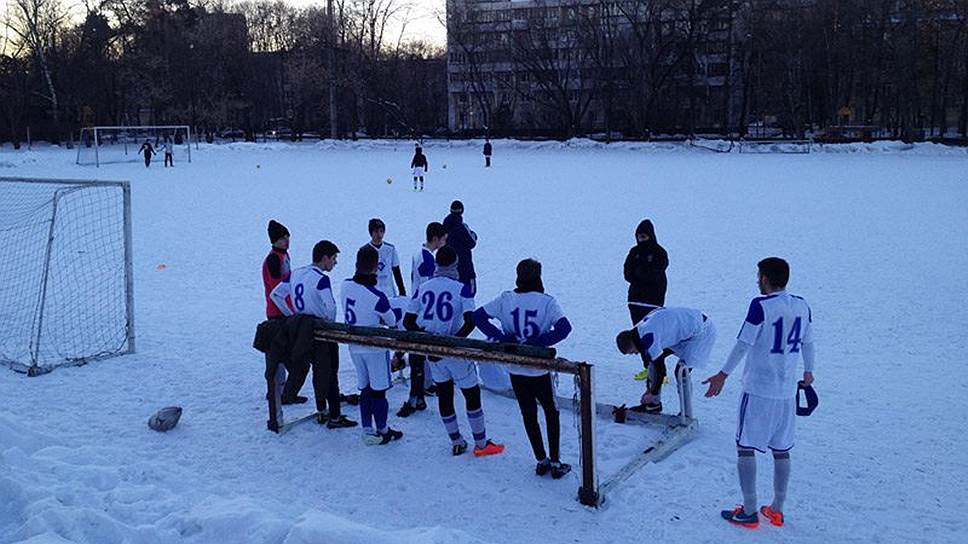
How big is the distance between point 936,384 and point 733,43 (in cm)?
6575

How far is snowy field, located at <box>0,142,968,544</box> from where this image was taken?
5.38 m

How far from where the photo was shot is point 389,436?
22.9 ft

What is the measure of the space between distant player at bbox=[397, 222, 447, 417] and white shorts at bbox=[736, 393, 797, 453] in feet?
10.8

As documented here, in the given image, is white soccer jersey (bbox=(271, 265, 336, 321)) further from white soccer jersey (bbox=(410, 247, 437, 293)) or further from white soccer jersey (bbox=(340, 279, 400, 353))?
white soccer jersey (bbox=(410, 247, 437, 293))

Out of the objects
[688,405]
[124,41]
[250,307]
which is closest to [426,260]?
[688,405]

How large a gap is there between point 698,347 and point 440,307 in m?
2.11

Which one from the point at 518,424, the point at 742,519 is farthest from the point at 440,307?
the point at 742,519

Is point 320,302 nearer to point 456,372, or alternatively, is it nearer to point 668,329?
point 456,372

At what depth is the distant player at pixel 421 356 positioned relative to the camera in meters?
7.78

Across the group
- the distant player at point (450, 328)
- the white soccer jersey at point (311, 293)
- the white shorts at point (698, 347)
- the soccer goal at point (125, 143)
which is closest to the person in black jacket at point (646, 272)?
the white shorts at point (698, 347)

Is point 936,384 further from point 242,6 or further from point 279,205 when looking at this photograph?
point 242,6

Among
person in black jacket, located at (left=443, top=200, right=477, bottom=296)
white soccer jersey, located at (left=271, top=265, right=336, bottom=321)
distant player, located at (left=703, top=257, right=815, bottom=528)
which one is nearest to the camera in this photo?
distant player, located at (left=703, top=257, right=815, bottom=528)

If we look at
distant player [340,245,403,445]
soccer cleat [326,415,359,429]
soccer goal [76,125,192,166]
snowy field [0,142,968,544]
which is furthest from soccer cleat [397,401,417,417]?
soccer goal [76,125,192,166]

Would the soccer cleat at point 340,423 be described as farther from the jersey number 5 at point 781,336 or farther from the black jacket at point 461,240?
the jersey number 5 at point 781,336
